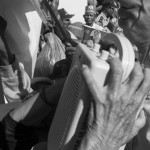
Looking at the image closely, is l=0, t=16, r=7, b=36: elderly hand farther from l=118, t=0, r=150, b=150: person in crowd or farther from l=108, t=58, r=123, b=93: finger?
l=108, t=58, r=123, b=93: finger

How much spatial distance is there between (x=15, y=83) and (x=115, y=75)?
39.7 inches

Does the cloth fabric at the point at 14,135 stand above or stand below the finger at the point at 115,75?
below

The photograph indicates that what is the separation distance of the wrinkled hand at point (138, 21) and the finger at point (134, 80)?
0.35 metres

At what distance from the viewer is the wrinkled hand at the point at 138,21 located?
955 millimetres

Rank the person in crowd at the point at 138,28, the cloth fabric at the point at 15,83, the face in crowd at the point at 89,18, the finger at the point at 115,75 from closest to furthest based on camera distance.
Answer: the finger at the point at 115,75 → the person in crowd at the point at 138,28 → the cloth fabric at the point at 15,83 → the face in crowd at the point at 89,18

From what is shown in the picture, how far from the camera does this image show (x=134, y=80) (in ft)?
2.06

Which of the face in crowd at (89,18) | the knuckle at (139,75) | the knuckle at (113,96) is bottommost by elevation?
the face in crowd at (89,18)

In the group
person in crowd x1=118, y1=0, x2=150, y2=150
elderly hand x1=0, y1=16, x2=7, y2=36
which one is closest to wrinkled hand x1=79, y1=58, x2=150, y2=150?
person in crowd x1=118, y1=0, x2=150, y2=150

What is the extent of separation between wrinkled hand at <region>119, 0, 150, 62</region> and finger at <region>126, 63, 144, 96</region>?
1.14 feet

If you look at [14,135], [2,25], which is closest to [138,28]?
[14,135]

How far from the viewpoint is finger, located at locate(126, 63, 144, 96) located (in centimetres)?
63

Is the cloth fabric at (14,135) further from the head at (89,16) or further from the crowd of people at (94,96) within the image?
the head at (89,16)

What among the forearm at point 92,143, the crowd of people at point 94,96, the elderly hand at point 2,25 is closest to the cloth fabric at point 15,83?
the crowd of people at point 94,96

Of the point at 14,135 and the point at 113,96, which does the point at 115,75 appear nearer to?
the point at 113,96
